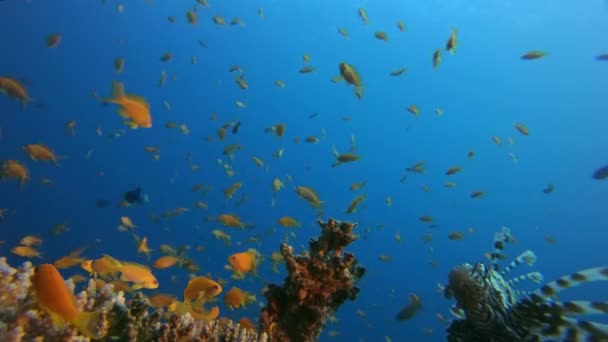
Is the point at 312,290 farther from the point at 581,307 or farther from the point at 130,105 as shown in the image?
the point at 130,105

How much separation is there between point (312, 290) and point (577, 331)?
5.55 ft

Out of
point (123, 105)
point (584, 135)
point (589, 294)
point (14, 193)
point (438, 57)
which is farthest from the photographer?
point (584, 135)

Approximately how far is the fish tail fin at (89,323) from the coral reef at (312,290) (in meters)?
1.21

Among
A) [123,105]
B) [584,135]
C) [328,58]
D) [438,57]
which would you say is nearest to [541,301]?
[123,105]

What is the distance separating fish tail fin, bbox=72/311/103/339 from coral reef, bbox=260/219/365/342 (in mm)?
1212

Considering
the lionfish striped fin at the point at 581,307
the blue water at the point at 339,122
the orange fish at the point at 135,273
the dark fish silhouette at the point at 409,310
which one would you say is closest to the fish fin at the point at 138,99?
the orange fish at the point at 135,273

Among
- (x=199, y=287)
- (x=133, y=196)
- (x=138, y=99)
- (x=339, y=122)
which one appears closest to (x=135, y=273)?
(x=199, y=287)

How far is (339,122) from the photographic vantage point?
7325 cm

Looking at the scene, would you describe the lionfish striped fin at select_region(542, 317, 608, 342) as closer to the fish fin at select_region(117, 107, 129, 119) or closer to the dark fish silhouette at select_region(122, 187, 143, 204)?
the fish fin at select_region(117, 107, 129, 119)

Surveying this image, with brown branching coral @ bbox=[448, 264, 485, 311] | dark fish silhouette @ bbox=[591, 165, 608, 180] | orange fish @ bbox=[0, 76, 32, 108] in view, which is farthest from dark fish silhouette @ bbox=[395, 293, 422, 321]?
orange fish @ bbox=[0, 76, 32, 108]

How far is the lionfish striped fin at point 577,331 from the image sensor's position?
88.6 inches

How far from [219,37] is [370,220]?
40.1 m

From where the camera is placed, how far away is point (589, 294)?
51562 mm

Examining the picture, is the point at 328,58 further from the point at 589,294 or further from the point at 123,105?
the point at 123,105
